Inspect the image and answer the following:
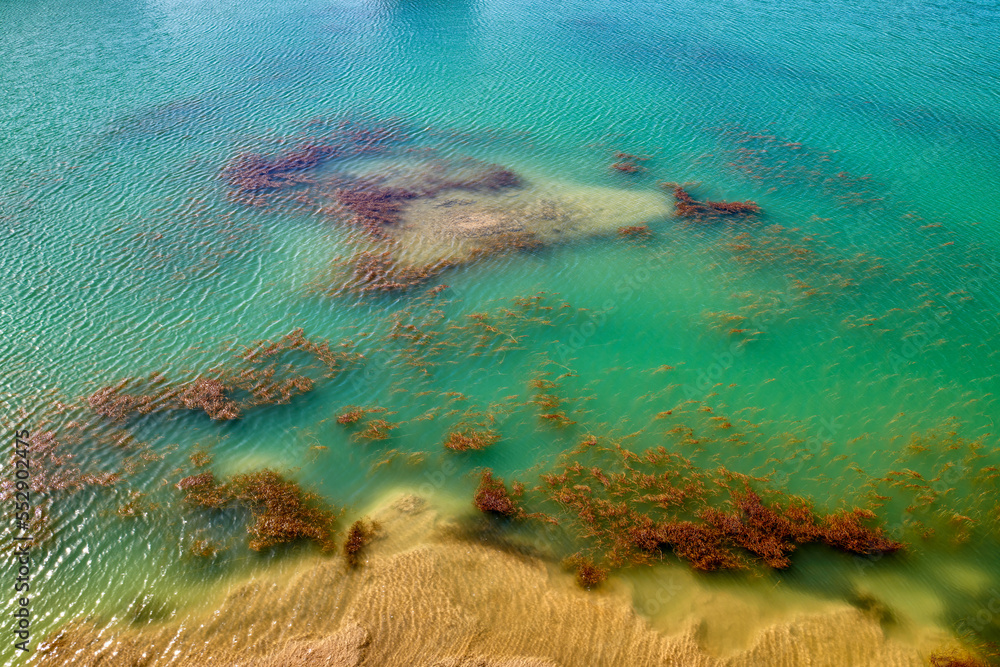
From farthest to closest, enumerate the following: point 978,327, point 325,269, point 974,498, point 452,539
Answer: point 325,269
point 978,327
point 974,498
point 452,539

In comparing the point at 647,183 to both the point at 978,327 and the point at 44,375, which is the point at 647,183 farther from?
the point at 44,375

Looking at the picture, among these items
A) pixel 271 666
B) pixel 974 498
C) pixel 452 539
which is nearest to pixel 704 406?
pixel 974 498

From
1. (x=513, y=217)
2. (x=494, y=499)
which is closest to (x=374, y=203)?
(x=513, y=217)

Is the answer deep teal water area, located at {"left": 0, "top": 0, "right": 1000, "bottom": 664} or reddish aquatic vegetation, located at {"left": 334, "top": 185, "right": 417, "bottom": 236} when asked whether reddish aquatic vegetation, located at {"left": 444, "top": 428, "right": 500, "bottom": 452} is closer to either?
deep teal water area, located at {"left": 0, "top": 0, "right": 1000, "bottom": 664}

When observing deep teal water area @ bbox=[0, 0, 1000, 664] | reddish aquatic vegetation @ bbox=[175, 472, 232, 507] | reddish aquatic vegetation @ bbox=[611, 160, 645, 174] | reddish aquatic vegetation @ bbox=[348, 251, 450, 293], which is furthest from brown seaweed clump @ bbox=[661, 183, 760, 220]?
reddish aquatic vegetation @ bbox=[175, 472, 232, 507]

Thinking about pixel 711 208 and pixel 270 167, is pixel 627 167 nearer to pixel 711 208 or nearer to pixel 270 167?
pixel 711 208
